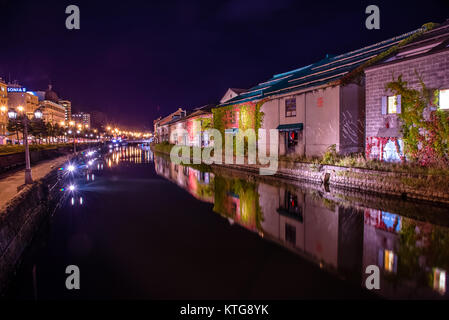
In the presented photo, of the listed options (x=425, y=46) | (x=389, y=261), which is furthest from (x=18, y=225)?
(x=425, y=46)

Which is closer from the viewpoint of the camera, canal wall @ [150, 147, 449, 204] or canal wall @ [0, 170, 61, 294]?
canal wall @ [0, 170, 61, 294]

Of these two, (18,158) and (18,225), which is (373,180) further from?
(18,158)

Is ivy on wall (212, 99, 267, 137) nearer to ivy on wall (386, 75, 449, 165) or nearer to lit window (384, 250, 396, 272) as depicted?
ivy on wall (386, 75, 449, 165)

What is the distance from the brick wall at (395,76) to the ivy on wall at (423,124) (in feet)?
1.21

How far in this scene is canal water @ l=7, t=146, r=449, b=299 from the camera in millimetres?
6219

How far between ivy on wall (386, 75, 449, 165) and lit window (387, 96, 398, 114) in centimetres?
45

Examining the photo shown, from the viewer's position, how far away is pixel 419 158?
49.0ft

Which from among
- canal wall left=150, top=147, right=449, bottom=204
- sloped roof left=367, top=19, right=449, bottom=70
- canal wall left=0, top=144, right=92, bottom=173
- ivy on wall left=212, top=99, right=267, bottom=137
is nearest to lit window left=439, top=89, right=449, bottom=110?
sloped roof left=367, top=19, right=449, bottom=70

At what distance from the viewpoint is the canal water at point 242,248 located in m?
6.22

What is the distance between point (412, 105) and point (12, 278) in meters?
18.3

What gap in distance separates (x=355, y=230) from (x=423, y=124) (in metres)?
8.67

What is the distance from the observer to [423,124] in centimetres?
1483
